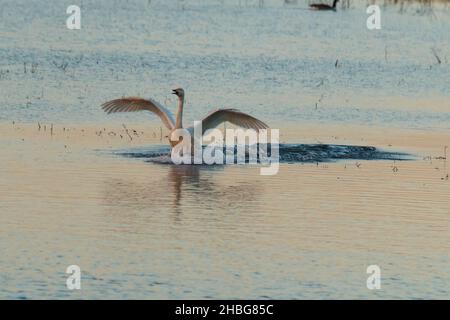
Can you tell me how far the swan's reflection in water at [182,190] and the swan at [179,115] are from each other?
2.12 feet

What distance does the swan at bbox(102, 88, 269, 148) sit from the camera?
16.7 metres

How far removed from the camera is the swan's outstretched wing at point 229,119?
54.6 ft

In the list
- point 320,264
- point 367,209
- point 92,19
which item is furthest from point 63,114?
point 92,19

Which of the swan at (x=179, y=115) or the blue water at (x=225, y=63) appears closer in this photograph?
the swan at (x=179, y=115)

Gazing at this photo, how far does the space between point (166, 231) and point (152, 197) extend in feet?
6.31

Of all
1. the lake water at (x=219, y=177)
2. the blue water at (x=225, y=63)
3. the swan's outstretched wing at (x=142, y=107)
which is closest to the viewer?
the lake water at (x=219, y=177)

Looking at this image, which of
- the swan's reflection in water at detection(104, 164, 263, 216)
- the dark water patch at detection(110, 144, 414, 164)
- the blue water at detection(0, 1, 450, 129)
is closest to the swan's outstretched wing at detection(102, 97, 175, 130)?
the dark water patch at detection(110, 144, 414, 164)

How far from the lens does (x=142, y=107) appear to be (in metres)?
17.4

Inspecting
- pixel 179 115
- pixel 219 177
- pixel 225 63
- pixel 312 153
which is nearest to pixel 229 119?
pixel 179 115

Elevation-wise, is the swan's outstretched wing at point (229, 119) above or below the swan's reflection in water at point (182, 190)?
above

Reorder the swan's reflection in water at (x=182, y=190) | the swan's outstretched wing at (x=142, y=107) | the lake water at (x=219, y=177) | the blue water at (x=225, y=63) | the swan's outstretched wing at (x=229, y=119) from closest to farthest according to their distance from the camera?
1. the lake water at (x=219, y=177)
2. the swan's reflection in water at (x=182, y=190)
3. the swan's outstretched wing at (x=229, y=119)
4. the swan's outstretched wing at (x=142, y=107)
5. the blue water at (x=225, y=63)

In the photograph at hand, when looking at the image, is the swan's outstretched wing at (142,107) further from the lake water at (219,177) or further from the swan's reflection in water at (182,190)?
the swan's reflection in water at (182,190)

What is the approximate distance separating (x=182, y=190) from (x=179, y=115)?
110 inches

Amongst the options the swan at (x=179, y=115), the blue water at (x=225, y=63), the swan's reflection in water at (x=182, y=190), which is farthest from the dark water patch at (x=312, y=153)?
the blue water at (x=225, y=63)
